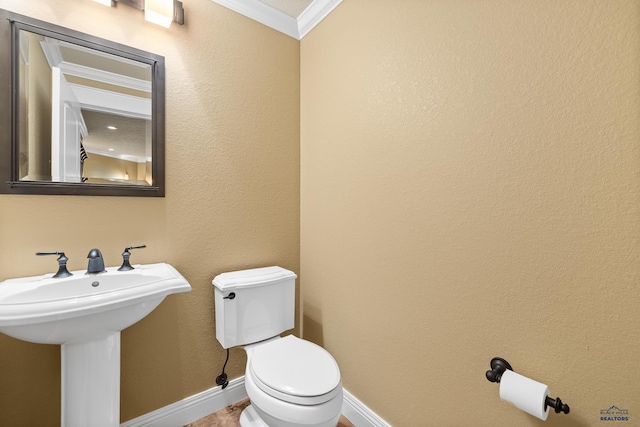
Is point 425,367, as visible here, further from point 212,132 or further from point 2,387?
point 2,387

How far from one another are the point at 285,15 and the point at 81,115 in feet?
4.36

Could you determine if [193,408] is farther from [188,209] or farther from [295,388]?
[188,209]

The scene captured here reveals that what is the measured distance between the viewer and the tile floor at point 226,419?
1539mm

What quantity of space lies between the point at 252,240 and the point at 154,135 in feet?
2.57

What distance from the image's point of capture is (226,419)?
158 cm

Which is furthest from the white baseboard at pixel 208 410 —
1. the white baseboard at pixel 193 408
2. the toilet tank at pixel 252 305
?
the toilet tank at pixel 252 305

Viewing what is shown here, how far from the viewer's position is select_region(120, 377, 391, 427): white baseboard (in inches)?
56.4

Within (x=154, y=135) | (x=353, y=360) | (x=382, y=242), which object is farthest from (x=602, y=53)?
(x=154, y=135)

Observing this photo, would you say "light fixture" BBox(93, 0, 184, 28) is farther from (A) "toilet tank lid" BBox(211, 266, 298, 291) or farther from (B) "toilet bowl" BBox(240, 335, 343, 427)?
(B) "toilet bowl" BBox(240, 335, 343, 427)

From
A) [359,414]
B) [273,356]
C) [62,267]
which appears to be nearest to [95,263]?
[62,267]

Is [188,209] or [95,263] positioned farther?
[188,209]

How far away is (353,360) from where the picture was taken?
5.12 feet

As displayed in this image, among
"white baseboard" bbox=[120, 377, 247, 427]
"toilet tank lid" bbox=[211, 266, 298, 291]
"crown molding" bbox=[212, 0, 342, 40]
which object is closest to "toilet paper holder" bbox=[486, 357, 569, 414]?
"toilet tank lid" bbox=[211, 266, 298, 291]

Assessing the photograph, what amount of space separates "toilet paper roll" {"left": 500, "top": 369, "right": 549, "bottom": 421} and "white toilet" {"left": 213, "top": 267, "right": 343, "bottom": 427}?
2.00ft
